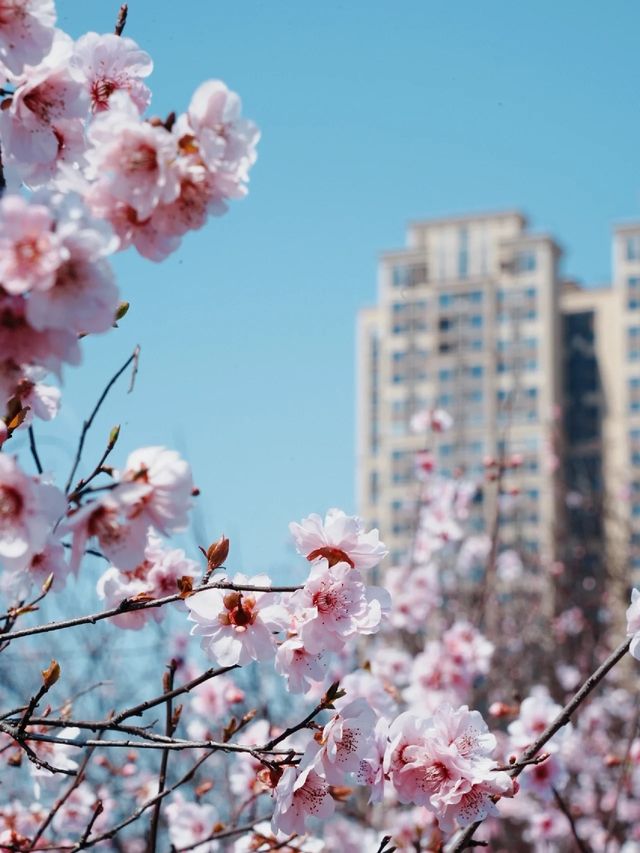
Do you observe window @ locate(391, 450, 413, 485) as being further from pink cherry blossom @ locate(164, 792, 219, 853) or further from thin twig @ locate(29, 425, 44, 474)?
thin twig @ locate(29, 425, 44, 474)

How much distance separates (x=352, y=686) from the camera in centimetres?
304

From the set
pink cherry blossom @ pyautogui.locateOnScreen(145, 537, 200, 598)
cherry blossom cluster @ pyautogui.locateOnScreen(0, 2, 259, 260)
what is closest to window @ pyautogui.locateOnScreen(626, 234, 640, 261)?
pink cherry blossom @ pyautogui.locateOnScreen(145, 537, 200, 598)

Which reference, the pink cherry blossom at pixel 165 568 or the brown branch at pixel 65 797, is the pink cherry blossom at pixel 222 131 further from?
the brown branch at pixel 65 797

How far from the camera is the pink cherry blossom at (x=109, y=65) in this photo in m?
1.94

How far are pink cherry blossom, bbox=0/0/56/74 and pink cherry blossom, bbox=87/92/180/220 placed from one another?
0.17 metres

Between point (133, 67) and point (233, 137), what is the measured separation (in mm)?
419

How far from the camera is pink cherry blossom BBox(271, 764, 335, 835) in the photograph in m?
2.09

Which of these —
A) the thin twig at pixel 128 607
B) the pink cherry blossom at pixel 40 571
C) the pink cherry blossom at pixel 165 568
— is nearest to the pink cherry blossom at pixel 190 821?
the pink cherry blossom at pixel 165 568

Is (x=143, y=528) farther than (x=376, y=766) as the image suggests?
No

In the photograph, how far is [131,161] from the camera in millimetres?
1609

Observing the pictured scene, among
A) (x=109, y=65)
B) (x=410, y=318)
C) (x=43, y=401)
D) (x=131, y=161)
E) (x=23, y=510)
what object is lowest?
(x=23, y=510)

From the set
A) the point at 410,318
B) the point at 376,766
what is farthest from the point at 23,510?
the point at 410,318

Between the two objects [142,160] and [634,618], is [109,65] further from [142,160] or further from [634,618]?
[634,618]

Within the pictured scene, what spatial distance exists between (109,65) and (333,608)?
Result: 1.01 metres
